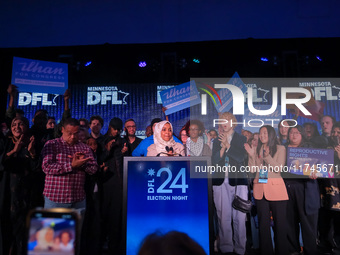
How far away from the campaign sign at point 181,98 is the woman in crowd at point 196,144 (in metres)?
0.57

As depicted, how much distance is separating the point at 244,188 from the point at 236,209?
0.28 meters

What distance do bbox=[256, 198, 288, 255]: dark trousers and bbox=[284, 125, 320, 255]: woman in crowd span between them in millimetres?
117

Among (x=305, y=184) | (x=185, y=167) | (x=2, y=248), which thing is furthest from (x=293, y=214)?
(x=2, y=248)

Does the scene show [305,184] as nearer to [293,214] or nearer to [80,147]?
[293,214]

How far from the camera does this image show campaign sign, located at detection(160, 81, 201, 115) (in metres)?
4.46

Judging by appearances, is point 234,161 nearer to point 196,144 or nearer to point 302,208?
point 196,144

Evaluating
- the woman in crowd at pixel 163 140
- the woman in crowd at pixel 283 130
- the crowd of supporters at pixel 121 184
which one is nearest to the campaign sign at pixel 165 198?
the crowd of supporters at pixel 121 184

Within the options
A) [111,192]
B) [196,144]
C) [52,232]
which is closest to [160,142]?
[111,192]

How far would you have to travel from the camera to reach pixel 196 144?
381 cm

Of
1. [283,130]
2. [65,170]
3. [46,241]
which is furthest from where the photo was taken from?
[283,130]

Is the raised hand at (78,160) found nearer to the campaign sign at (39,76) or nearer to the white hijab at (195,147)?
the white hijab at (195,147)

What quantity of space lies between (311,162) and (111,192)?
2311 mm

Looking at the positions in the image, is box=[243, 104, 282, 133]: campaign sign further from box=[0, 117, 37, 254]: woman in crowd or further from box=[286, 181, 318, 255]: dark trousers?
box=[0, 117, 37, 254]: woman in crowd

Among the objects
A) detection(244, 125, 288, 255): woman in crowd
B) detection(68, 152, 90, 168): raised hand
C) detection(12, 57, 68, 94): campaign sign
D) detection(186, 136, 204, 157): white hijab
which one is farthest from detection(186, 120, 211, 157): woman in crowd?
detection(12, 57, 68, 94): campaign sign
